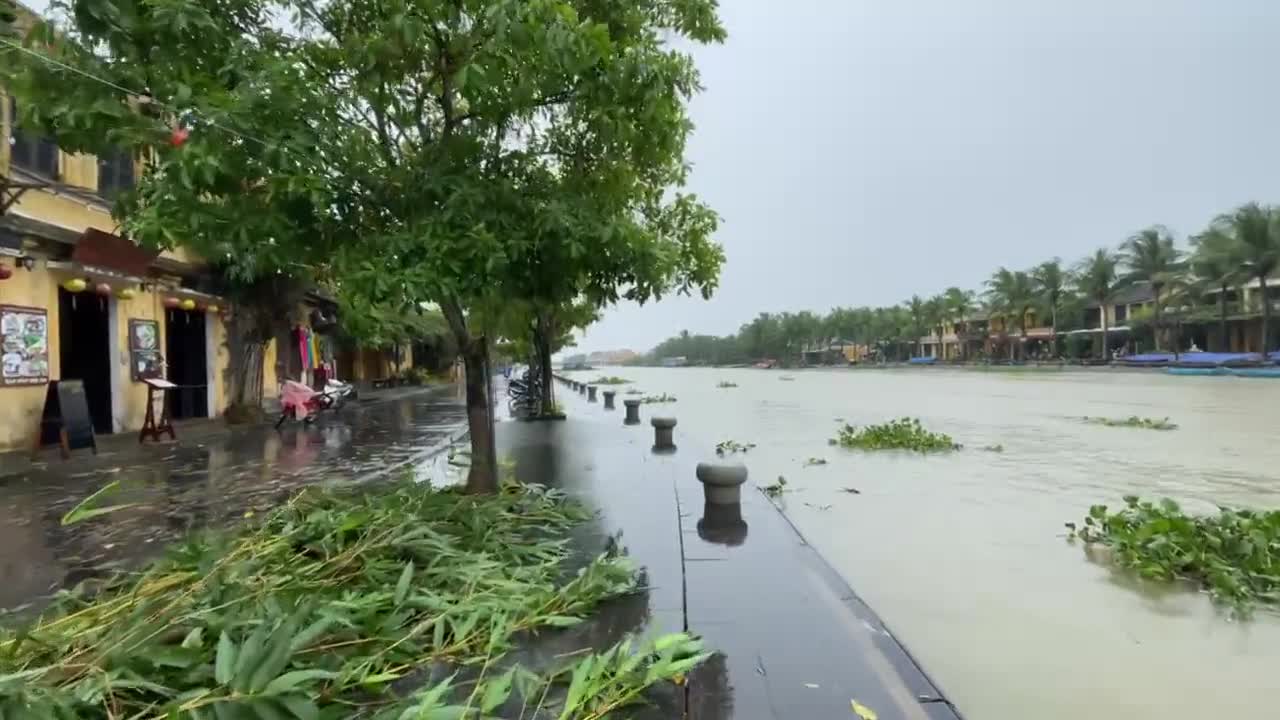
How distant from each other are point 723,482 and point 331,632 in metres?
4.29

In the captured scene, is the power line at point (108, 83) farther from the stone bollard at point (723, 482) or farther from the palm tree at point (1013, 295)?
A: the palm tree at point (1013, 295)

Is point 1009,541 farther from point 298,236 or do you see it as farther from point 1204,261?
point 1204,261

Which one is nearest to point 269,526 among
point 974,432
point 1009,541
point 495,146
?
point 495,146

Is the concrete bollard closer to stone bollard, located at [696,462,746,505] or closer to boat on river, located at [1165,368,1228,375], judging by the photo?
stone bollard, located at [696,462,746,505]

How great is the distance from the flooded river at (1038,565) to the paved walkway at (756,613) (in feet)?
2.60

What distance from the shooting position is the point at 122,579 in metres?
4.75

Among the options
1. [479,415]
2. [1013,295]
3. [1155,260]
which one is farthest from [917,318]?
[479,415]

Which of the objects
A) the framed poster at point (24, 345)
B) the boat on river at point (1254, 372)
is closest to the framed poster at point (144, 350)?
the framed poster at point (24, 345)

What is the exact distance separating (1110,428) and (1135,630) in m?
16.8

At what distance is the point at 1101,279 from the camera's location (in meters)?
68.1

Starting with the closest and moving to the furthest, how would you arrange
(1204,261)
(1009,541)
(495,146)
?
(495,146) < (1009,541) < (1204,261)

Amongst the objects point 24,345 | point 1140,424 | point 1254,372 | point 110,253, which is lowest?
point 1140,424

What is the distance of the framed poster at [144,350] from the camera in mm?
14188

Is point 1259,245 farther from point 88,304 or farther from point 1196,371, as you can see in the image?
point 88,304
